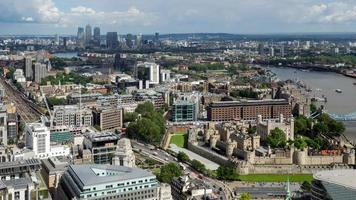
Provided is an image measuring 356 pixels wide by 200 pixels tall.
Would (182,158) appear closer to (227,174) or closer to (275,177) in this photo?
(227,174)

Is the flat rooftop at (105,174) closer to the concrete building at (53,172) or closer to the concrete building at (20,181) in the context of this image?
the concrete building at (20,181)

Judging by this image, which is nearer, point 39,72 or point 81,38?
point 39,72

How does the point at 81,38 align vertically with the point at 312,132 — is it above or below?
above

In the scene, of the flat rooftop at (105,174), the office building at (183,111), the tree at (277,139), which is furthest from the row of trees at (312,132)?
the flat rooftop at (105,174)

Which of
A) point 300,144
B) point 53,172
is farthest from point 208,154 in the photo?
point 53,172

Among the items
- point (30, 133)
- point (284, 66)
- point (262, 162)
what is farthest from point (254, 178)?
point (284, 66)

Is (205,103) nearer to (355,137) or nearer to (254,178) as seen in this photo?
(355,137)

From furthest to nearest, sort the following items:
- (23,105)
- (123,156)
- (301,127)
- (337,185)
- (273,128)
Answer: (23,105), (301,127), (273,128), (123,156), (337,185)
